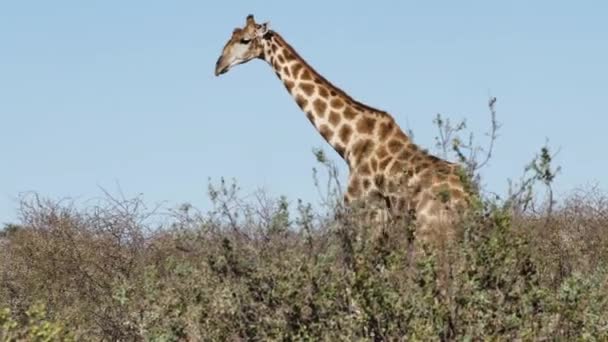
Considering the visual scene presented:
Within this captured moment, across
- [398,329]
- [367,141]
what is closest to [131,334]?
[367,141]

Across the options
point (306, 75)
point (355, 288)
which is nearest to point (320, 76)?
point (306, 75)

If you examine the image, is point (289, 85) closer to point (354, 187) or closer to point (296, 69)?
point (296, 69)

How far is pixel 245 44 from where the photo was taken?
16.0m

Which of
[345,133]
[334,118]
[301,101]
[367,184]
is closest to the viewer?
[367,184]

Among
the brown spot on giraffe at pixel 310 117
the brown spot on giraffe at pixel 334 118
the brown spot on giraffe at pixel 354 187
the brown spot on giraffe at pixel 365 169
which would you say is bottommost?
the brown spot on giraffe at pixel 354 187

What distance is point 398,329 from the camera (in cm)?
878

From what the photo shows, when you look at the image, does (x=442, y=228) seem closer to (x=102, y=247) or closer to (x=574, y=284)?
(x=574, y=284)

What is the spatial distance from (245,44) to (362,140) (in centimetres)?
222

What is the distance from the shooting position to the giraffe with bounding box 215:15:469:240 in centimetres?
1255

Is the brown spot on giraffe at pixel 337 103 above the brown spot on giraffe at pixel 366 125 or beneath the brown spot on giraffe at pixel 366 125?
above

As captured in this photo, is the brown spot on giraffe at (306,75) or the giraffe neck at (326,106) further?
the brown spot on giraffe at (306,75)

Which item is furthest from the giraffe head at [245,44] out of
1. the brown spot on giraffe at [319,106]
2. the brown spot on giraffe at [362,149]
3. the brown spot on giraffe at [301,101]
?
the brown spot on giraffe at [362,149]

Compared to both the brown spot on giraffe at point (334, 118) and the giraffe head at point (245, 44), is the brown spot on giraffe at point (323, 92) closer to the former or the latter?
the brown spot on giraffe at point (334, 118)

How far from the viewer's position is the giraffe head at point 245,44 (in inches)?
629
